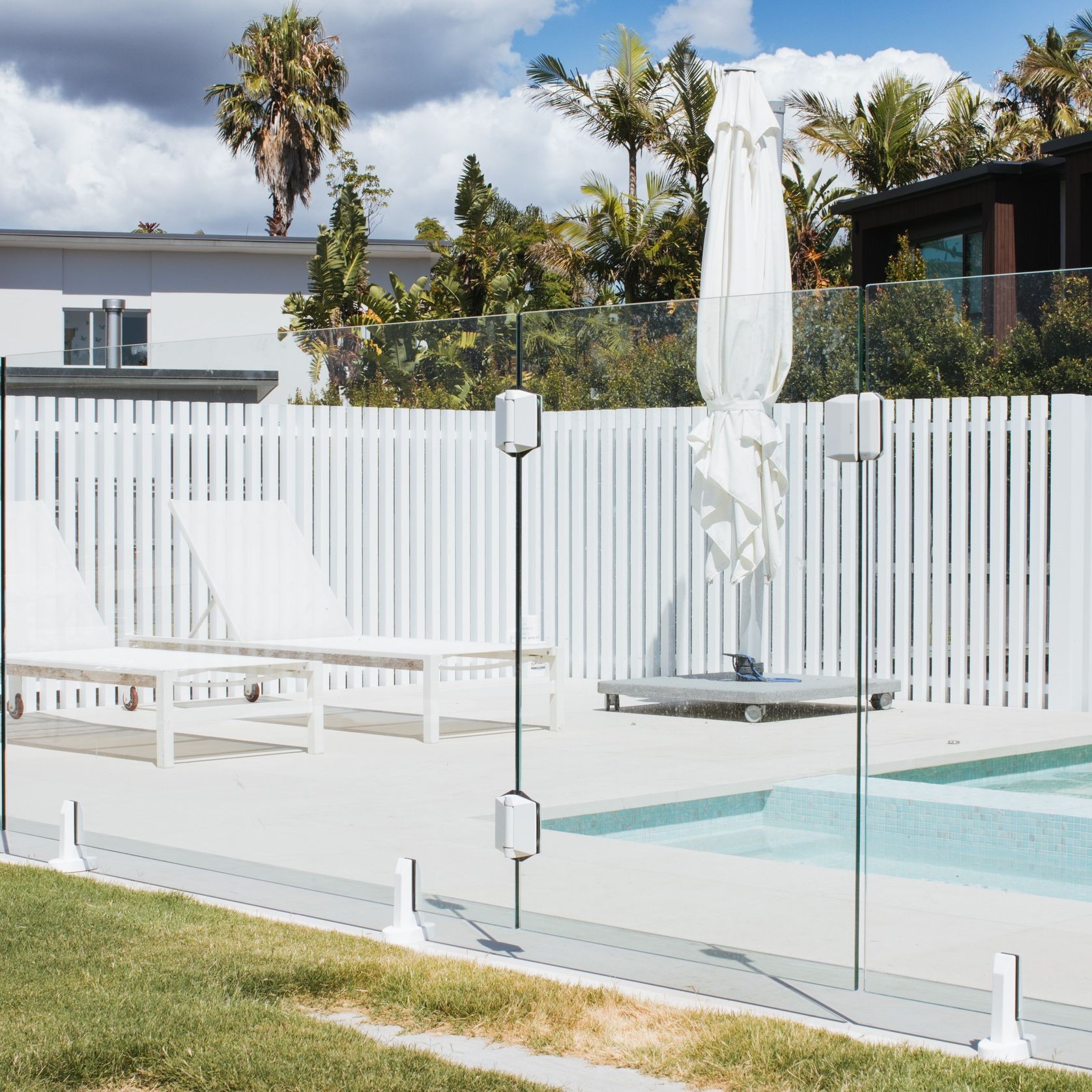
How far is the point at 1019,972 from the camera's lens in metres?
3.47

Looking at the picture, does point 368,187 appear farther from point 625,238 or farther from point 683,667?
point 683,667

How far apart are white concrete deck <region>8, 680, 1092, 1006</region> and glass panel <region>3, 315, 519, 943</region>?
2cm

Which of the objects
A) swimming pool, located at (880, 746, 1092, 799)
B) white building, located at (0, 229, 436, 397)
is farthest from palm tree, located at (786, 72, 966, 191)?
swimming pool, located at (880, 746, 1092, 799)

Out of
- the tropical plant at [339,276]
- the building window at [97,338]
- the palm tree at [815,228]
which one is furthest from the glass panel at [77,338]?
the palm tree at [815,228]

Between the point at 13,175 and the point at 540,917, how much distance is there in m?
42.5

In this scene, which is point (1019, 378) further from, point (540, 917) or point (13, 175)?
point (13, 175)

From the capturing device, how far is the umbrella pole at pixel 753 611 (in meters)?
4.04

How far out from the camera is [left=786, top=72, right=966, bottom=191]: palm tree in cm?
2747

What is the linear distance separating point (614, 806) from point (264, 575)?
1806 millimetres

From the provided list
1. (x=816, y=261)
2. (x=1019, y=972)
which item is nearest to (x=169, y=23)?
(x=816, y=261)

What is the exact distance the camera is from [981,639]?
3709 millimetres

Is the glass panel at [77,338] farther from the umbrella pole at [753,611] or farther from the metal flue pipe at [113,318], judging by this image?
the umbrella pole at [753,611]

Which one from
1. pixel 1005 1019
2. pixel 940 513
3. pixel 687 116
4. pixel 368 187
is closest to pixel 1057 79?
pixel 687 116

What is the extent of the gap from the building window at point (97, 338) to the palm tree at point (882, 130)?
43.1 feet
